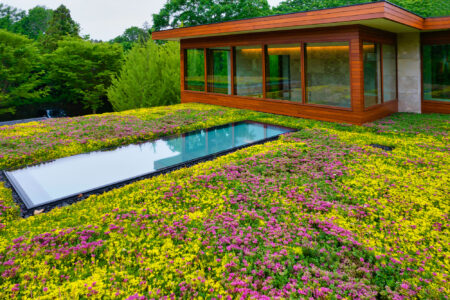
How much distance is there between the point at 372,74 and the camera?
350 inches

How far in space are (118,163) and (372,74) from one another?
23.2 ft

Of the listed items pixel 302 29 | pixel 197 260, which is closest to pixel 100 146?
pixel 197 260

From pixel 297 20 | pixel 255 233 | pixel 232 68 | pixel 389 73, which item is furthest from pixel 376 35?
pixel 255 233

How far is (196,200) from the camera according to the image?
4094 millimetres

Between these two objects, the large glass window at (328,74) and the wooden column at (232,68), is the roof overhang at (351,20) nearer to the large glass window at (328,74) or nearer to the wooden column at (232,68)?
the large glass window at (328,74)

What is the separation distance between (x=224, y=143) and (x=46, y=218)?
4063mm

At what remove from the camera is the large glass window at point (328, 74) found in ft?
28.3


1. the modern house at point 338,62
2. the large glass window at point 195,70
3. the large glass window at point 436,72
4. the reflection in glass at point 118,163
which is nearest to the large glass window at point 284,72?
the modern house at point 338,62

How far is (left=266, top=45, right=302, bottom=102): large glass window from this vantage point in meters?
9.51

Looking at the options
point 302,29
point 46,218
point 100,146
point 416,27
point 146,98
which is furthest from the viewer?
point 146,98

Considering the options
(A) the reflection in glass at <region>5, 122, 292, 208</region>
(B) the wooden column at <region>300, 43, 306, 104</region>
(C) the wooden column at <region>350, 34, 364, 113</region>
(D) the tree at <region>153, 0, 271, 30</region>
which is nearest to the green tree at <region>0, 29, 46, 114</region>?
(A) the reflection in glass at <region>5, 122, 292, 208</region>

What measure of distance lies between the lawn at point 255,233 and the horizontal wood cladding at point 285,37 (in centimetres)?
374

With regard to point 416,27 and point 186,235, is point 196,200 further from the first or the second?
point 416,27

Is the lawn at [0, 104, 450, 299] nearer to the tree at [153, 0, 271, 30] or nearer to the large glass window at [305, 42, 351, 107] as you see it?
the large glass window at [305, 42, 351, 107]
